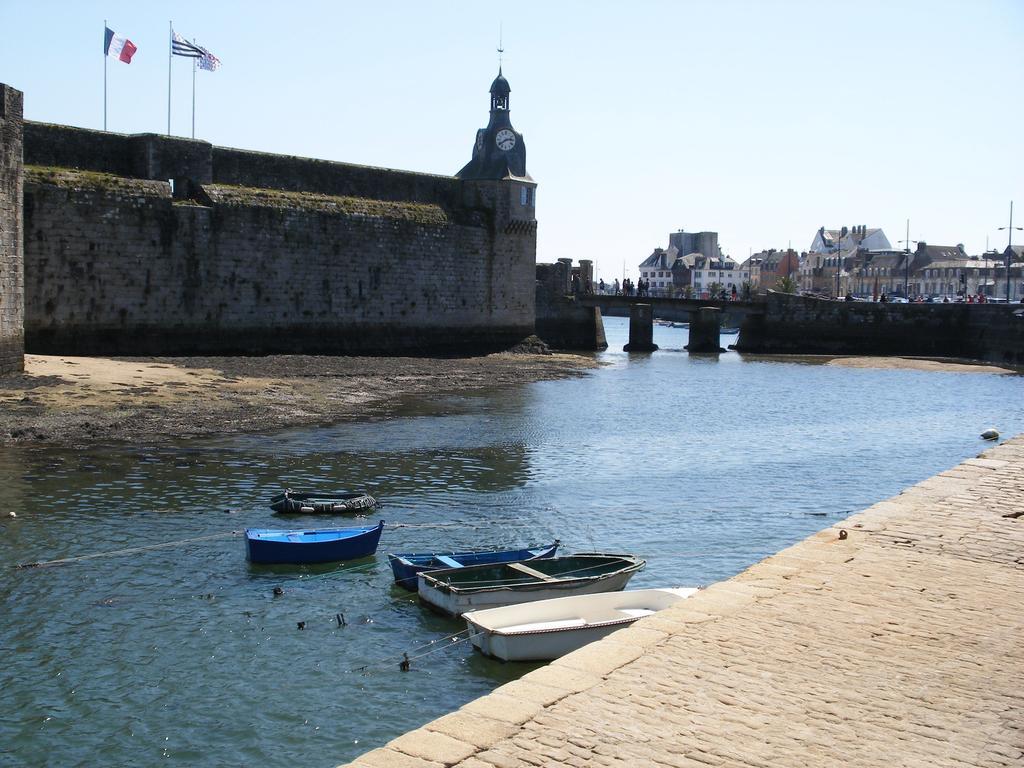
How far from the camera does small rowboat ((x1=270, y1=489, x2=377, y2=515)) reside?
51.9ft

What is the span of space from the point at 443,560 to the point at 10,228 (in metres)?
16.0

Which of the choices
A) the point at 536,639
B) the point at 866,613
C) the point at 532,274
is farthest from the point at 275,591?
the point at 532,274

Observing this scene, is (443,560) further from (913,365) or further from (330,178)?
(913,365)

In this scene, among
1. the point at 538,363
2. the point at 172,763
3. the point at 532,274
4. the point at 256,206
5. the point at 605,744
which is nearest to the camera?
the point at 605,744

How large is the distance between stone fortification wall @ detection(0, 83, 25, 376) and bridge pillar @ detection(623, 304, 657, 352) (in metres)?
41.6

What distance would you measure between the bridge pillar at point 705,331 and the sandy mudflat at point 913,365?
24.9 feet

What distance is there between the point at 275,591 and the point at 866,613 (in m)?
6.74

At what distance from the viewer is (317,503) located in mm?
15969

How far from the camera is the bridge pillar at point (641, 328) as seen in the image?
205 feet

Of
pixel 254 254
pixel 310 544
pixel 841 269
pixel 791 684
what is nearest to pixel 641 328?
pixel 254 254

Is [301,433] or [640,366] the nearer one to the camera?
[301,433]

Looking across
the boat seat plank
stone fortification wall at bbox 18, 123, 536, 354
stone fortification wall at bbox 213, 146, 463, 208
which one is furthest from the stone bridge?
the boat seat plank

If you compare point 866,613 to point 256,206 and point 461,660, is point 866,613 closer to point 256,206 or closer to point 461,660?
point 461,660

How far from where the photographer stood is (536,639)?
1003 centimetres
